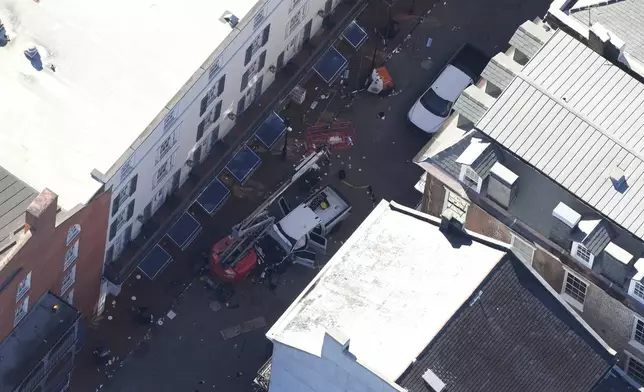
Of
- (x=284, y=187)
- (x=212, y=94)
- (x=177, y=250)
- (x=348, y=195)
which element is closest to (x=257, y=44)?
(x=212, y=94)

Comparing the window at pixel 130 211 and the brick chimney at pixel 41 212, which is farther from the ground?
the window at pixel 130 211

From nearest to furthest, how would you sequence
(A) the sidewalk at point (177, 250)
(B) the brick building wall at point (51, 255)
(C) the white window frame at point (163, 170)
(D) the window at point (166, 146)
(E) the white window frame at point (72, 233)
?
(B) the brick building wall at point (51, 255), (E) the white window frame at point (72, 233), (D) the window at point (166, 146), (C) the white window frame at point (163, 170), (A) the sidewalk at point (177, 250)

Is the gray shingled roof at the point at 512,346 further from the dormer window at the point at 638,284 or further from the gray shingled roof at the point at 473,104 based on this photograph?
the gray shingled roof at the point at 473,104

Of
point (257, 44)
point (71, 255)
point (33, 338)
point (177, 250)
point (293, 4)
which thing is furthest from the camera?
point (177, 250)

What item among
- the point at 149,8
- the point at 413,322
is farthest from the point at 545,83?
the point at 149,8

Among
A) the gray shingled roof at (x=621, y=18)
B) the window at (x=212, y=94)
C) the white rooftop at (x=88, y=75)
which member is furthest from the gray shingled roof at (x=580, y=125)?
the white rooftop at (x=88, y=75)

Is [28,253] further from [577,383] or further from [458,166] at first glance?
[577,383]

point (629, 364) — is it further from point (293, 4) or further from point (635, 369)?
point (293, 4)
